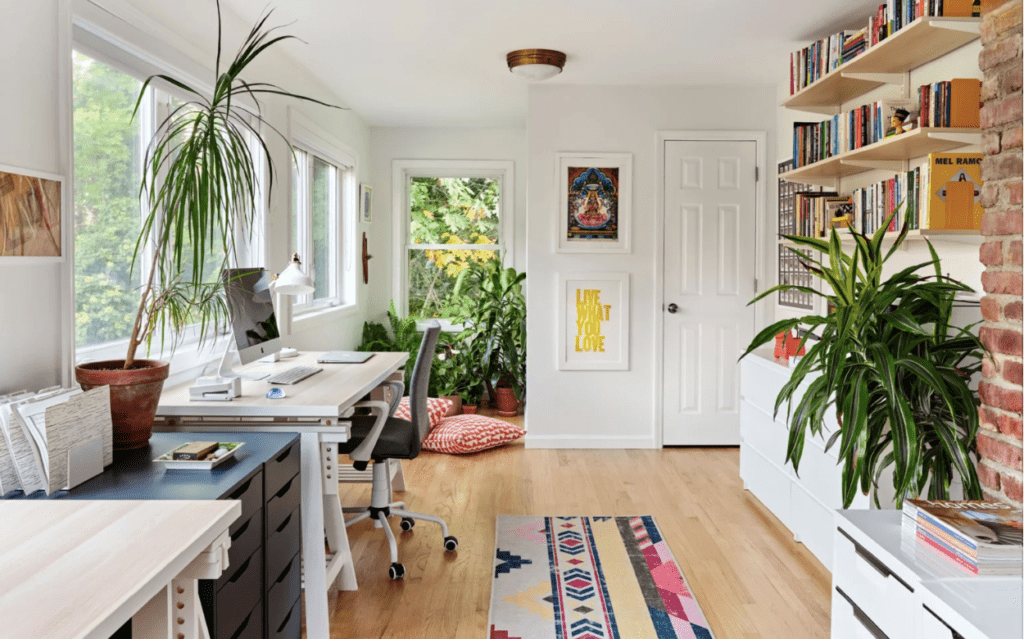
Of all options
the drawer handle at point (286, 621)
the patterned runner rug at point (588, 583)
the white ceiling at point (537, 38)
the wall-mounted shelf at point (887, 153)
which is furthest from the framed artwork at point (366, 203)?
the drawer handle at point (286, 621)

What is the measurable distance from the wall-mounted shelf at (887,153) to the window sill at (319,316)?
2.80 m

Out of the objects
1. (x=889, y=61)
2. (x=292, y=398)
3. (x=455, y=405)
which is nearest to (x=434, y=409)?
(x=455, y=405)

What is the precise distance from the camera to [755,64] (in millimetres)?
4473

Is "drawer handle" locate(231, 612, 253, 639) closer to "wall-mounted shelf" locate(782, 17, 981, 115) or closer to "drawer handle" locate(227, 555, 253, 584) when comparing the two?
"drawer handle" locate(227, 555, 253, 584)

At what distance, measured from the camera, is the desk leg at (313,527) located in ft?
8.38

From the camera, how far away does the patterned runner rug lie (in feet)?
8.57

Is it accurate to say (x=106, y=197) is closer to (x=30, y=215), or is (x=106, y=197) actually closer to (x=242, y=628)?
(x=30, y=215)

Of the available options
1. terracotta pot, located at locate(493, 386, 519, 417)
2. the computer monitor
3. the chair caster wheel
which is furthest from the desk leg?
terracotta pot, located at locate(493, 386, 519, 417)

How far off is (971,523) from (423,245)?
216 inches

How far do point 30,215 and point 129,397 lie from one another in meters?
0.55

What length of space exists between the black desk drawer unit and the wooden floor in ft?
1.60

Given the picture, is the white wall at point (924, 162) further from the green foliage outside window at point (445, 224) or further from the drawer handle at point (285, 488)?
the green foliage outside window at point (445, 224)

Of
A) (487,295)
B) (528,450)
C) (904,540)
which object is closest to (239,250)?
(528,450)

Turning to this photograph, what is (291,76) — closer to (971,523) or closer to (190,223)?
(190,223)
